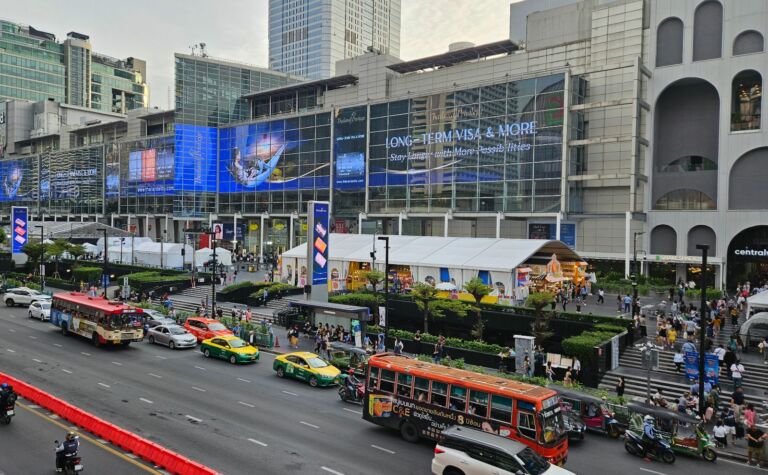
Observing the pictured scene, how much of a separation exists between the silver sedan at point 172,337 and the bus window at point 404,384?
1723 cm

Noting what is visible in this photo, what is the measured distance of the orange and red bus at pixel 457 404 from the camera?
1518cm

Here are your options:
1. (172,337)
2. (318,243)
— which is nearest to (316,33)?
(318,243)

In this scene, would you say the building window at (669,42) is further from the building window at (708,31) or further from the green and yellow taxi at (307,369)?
the green and yellow taxi at (307,369)

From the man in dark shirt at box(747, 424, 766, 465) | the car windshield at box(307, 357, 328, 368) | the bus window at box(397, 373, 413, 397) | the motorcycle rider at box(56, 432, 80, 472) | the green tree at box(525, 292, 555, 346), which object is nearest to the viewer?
the motorcycle rider at box(56, 432, 80, 472)

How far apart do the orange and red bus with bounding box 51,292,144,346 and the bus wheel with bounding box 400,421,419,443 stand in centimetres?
1859

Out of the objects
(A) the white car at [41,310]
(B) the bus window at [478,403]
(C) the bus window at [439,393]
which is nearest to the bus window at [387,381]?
(C) the bus window at [439,393]

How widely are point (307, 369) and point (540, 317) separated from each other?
13.4 metres

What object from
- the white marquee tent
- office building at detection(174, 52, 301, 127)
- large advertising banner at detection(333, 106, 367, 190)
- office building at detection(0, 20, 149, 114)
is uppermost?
office building at detection(0, 20, 149, 114)

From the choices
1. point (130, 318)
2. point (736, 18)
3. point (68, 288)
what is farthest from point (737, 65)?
point (68, 288)

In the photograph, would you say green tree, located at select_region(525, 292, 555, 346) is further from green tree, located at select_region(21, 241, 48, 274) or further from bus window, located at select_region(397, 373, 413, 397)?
green tree, located at select_region(21, 241, 48, 274)

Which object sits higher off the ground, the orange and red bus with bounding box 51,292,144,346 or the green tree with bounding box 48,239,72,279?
the green tree with bounding box 48,239,72,279

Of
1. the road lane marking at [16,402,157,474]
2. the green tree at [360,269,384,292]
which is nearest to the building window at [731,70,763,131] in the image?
the green tree at [360,269,384,292]

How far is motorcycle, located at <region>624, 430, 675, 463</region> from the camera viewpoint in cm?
1692

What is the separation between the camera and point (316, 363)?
81.4ft
